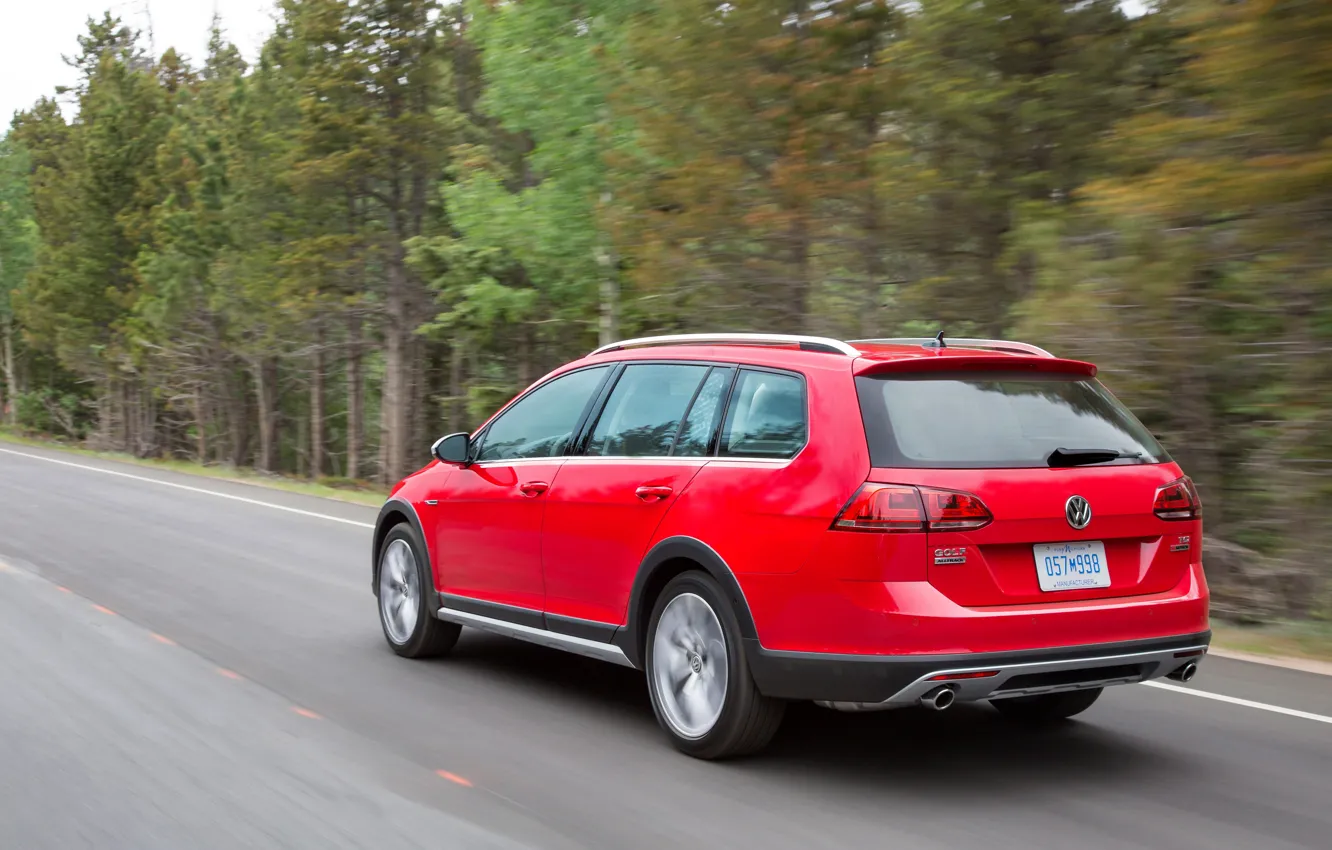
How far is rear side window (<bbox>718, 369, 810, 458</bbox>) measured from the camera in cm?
558

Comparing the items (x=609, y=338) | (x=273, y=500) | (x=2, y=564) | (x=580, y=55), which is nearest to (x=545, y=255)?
(x=609, y=338)

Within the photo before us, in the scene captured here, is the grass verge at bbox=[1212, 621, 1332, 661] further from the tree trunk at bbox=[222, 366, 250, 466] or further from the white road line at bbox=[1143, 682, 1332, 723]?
the tree trunk at bbox=[222, 366, 250, 466]

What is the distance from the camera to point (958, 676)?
5.02 metres

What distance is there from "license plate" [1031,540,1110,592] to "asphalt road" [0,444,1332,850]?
78 centimetres

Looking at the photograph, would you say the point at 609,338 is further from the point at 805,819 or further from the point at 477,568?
the point at 805,819

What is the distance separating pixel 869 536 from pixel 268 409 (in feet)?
154

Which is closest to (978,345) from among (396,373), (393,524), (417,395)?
(393,524)

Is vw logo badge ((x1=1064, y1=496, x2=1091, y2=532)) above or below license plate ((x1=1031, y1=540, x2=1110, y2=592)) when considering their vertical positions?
above

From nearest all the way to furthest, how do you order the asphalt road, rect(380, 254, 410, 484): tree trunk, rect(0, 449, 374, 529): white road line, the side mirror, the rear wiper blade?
the asphalt road
the rear wiper blade
the side mirror
rect(0, 449, 374, 529): white road line
rect(380, 254, 410, 484): tree trunk

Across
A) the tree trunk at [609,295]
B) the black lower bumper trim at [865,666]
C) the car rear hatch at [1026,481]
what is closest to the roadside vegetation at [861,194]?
the tree trunk at [609,295]

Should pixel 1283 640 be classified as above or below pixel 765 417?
below

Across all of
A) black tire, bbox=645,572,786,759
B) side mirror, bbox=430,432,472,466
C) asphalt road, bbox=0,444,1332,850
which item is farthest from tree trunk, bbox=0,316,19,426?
black tire, bbox=645,572,786,759

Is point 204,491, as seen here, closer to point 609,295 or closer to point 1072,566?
point 609,295

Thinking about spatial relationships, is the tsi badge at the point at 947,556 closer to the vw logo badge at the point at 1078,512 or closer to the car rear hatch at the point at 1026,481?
the car rear hatch at the point at 1026,481
